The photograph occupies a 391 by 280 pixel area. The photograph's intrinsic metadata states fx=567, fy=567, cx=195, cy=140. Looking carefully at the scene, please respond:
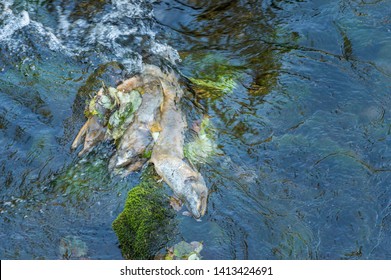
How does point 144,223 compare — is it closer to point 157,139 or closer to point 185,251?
point 185,251

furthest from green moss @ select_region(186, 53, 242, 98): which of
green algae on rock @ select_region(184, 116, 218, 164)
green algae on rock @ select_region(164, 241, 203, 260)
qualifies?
green algae on rock @ select_region(164, 241, 203, 260)

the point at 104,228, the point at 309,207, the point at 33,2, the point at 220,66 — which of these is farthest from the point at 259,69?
the point at 33,2

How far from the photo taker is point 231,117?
6.69 m

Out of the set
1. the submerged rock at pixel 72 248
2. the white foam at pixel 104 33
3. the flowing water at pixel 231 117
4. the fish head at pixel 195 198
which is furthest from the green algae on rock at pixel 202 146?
the submerged rock at pixel 72 248

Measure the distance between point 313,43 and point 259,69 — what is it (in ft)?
2.85

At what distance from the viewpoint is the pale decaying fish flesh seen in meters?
5.78

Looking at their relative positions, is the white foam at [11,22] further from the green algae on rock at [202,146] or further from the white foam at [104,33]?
the green algae on rock at [202,146]

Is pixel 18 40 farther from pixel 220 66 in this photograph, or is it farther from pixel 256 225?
pixel 256 225

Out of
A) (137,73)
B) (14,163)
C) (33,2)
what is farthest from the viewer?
(33,2)

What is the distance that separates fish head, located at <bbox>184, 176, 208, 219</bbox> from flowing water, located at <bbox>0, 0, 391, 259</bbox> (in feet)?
0.30

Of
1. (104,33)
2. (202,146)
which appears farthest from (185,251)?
(104,33)

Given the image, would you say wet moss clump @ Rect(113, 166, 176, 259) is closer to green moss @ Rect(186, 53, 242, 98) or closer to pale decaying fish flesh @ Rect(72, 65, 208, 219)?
pale decaying fish flesh @ Rect(72, 65, 208, 219)

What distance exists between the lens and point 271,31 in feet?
25.6

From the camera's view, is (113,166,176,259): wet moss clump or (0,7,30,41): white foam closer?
(113,166,176,259): wet moss clump
